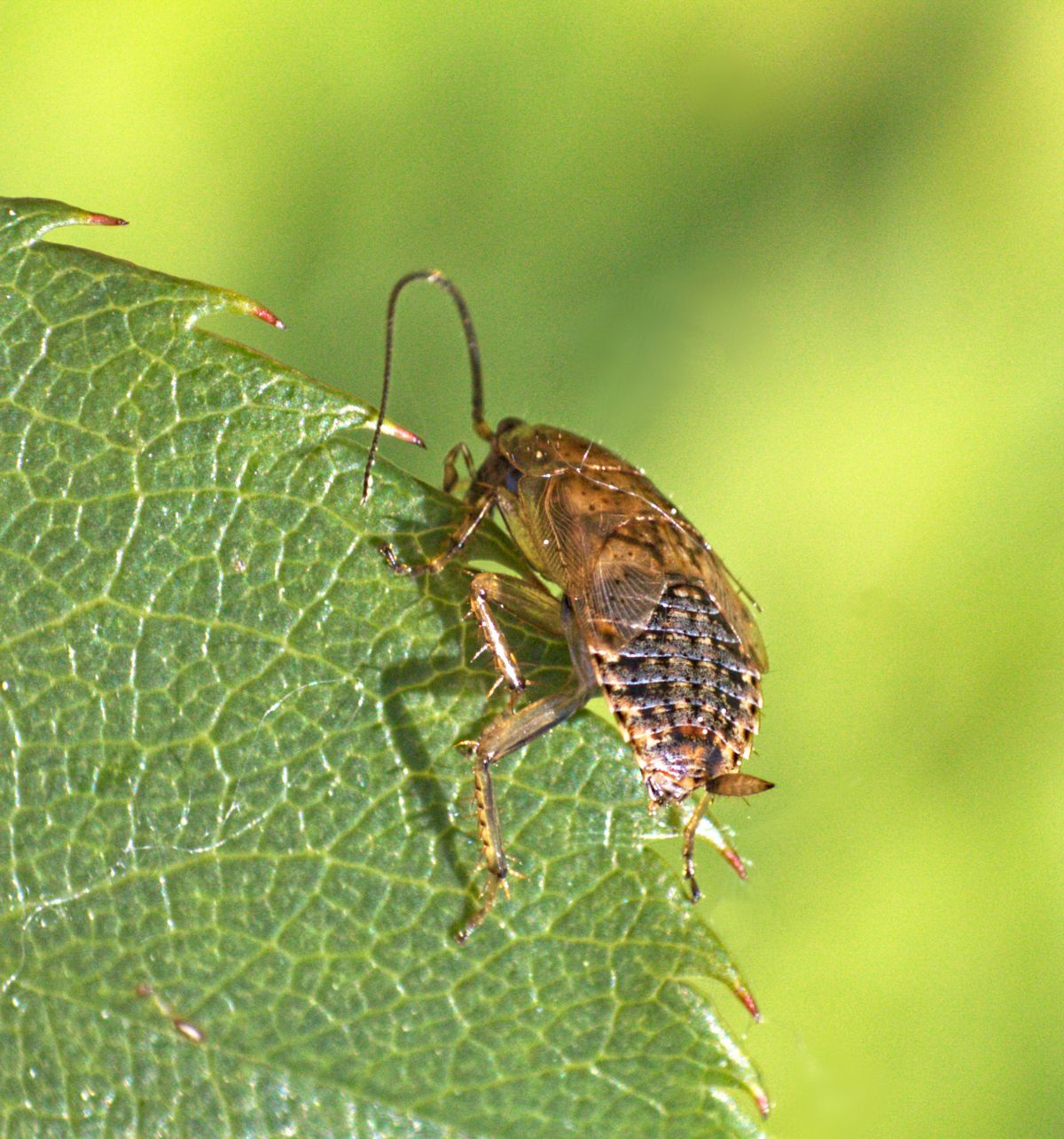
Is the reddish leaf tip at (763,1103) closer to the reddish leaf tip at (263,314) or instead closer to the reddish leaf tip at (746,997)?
the reddish leaf tip at (746,997)

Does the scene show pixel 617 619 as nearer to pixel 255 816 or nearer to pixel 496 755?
pixel 496 755

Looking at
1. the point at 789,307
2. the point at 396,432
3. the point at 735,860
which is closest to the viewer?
the point at 396,432

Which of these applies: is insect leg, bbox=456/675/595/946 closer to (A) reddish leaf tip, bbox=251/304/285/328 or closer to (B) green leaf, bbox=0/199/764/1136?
(B) green leaf, bbox=0/199/764/1136

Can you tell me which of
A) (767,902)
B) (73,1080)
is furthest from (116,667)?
(767,902)

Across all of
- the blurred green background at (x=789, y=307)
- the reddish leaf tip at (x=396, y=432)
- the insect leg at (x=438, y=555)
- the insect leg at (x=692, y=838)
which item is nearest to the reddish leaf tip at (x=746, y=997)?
the insect leg at (x=692, y=838)

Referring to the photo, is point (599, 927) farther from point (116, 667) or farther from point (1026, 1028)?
point (1026, 1028)

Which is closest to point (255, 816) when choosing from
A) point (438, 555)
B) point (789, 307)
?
point (438, 555)
